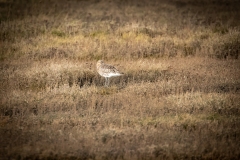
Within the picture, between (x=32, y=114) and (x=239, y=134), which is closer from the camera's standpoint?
(x=239, y=134)

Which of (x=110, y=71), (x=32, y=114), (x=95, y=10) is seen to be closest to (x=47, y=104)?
(x=32, y=114)

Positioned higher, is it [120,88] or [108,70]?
[108,70]

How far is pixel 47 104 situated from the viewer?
13180 mm

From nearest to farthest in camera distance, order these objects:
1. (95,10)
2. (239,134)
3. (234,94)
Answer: (239,134), (234,94), (95,10)

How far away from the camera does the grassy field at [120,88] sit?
10141 millimetres

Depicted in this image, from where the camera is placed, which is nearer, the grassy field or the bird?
the grassy field

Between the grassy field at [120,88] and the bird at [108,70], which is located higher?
the bird at [108,70]

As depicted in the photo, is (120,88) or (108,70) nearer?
(108,70)

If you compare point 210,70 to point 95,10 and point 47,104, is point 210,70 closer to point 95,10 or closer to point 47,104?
point 47,104

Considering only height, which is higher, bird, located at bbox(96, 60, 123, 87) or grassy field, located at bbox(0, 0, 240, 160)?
bird, located at bbox(96, 60, 123, 87)

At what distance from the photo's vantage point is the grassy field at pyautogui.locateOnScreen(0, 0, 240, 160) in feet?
33.3

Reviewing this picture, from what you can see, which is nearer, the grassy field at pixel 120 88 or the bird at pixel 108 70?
the grassy field at pixel 120 88

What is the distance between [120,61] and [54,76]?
3.86 metres

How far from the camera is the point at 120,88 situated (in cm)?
1513
